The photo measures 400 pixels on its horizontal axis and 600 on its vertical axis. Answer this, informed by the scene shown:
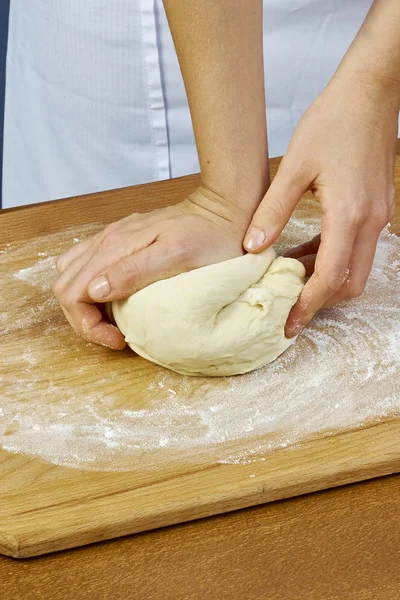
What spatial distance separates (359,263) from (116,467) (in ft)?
1.71

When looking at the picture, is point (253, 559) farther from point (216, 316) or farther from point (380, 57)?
point (380, 57)

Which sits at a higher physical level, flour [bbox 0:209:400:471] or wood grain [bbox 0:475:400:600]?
flour [bbox 0:209:400:471]

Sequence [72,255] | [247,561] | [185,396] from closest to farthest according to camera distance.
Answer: [247,561] → [185,396] → [72,255]

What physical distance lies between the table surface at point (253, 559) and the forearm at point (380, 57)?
661 mm

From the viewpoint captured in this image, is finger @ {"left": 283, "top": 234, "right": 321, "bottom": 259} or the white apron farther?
the white apron

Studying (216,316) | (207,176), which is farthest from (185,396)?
(207,176)

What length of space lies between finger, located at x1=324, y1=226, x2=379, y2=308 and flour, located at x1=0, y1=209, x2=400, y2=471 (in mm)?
69

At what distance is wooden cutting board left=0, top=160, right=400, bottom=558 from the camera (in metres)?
0.98

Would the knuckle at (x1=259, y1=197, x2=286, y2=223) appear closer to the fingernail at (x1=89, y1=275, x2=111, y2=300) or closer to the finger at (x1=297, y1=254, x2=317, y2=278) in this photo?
the finger at (x1=297, y1=254, x2=317, y2=278)

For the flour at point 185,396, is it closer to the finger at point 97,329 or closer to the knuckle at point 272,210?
the finger at point 97,329

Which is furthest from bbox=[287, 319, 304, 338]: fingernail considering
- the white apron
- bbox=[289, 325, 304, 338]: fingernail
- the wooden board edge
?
the white apron

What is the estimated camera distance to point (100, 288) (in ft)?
4.06

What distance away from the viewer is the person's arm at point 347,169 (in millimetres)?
1248

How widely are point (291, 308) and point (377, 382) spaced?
7.1 inches
